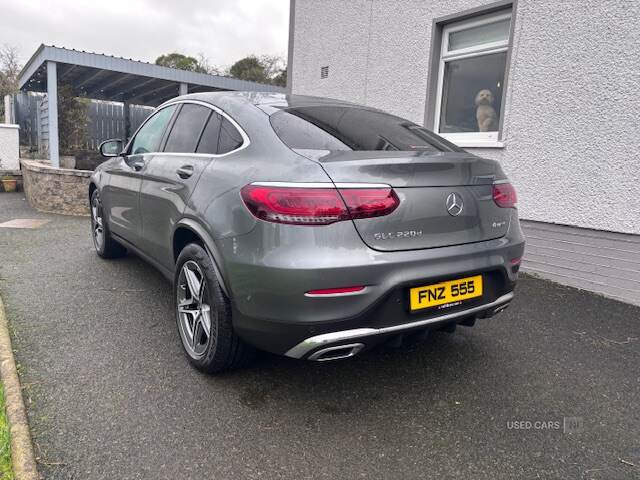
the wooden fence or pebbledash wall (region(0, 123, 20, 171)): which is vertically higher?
the wooden fence

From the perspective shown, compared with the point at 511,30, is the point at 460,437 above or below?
below

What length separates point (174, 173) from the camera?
3.00m

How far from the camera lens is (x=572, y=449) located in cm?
213

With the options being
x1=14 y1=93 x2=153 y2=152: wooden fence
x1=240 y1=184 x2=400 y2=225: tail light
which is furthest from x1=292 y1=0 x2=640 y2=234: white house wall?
x1=14 y1=93 x2=153 y2=152: wooden fence

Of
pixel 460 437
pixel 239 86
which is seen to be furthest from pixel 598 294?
pixel 239 86

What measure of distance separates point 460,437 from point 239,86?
1522 centimetres

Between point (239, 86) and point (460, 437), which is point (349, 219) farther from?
point (239, 86)

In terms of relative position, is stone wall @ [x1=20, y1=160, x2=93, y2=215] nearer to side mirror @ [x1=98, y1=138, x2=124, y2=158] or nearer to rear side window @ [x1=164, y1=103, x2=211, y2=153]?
side mirror @ [x1=98, y1=138, x2=124, y2=158]

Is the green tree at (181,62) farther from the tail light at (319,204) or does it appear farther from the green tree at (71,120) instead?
the tail light at (319,204)

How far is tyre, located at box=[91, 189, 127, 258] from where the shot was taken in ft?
15.9

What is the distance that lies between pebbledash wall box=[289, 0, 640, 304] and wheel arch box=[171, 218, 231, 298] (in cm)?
364

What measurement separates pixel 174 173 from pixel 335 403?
1.75 metres

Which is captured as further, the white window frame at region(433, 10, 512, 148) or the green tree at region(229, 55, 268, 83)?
the green tree at region(229, 55, 268, 83)

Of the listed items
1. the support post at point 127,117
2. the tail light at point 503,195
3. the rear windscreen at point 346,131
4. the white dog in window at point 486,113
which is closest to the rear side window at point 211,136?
the rear windscreen at point 346,131
